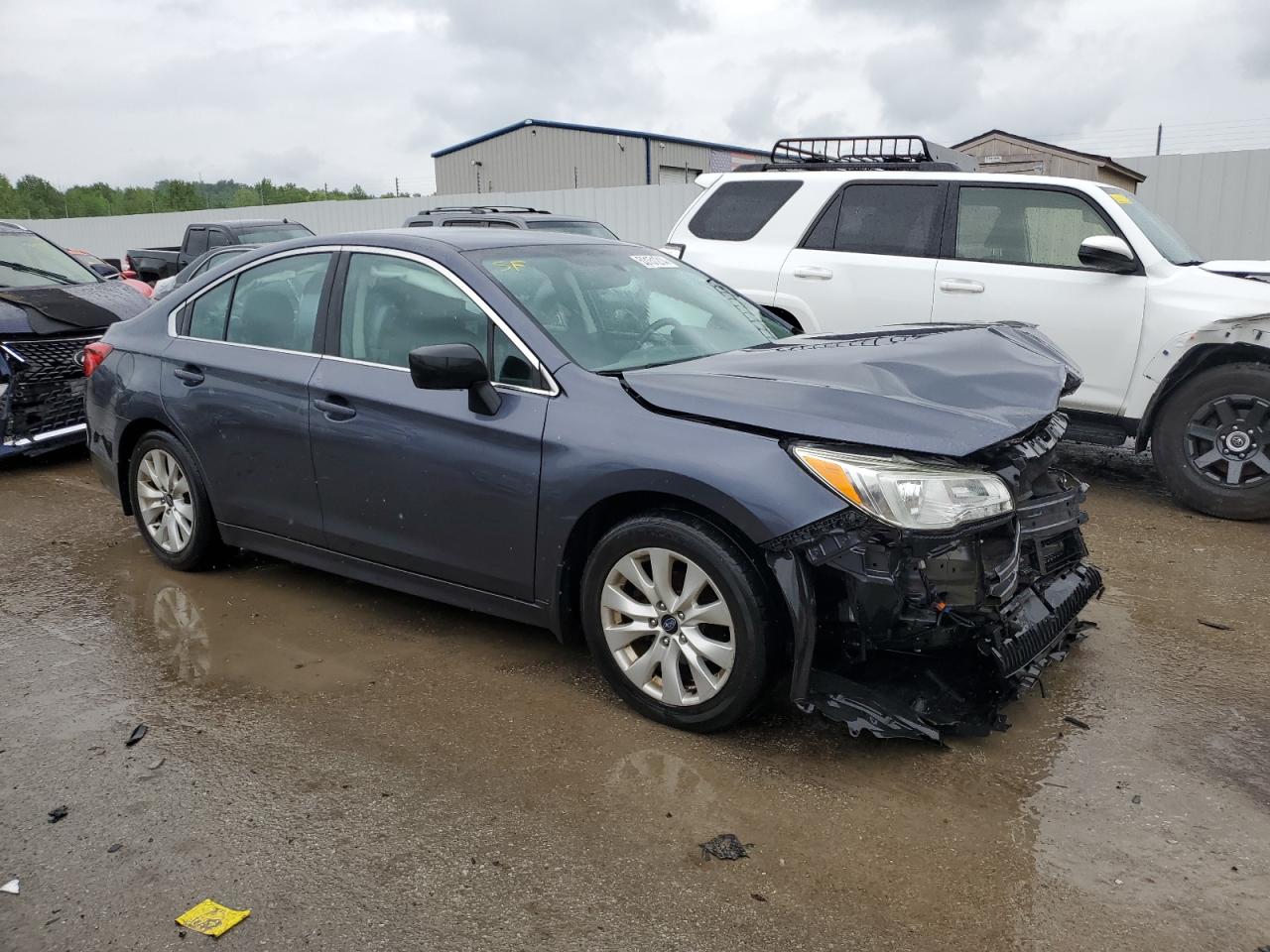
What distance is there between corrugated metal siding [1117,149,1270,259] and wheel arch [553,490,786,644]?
466 inches

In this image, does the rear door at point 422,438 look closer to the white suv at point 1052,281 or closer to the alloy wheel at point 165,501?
the alloy wheel at point 165,501

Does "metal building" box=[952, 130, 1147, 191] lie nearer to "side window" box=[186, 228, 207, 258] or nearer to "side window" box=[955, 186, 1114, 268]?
"side window" box=[955, 186, 1114, 268]

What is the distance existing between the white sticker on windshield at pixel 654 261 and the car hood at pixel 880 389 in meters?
0.81

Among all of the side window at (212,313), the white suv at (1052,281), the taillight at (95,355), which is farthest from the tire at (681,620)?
the white suv at (1052,281)

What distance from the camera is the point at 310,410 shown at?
177 inches

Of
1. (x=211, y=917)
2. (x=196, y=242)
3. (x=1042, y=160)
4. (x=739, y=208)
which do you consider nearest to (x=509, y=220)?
(x=739, y=208)

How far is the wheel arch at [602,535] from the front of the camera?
3426 mm

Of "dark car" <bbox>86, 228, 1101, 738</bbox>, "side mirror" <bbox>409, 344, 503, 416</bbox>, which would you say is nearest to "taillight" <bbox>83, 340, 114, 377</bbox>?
"dark car" <bbox>86, 228, 1101, 738</bbox>

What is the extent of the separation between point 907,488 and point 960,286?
13.5 ft

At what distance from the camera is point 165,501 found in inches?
211

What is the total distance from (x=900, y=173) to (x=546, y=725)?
507 centimetres

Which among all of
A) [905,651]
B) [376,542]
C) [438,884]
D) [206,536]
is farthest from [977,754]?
[206,536]

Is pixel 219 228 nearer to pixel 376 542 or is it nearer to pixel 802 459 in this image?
pixel 376 542

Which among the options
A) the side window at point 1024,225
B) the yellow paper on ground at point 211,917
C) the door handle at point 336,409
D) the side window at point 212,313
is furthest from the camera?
the side window at point 1024,225
